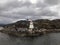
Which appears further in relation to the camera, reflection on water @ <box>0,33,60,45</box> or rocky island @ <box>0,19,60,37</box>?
rocky island @ <box>0,19,60,37</box>

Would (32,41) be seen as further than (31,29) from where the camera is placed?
No

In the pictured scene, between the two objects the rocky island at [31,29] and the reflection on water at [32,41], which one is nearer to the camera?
the reflection on water at [32,41]

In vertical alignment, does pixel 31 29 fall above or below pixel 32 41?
above
